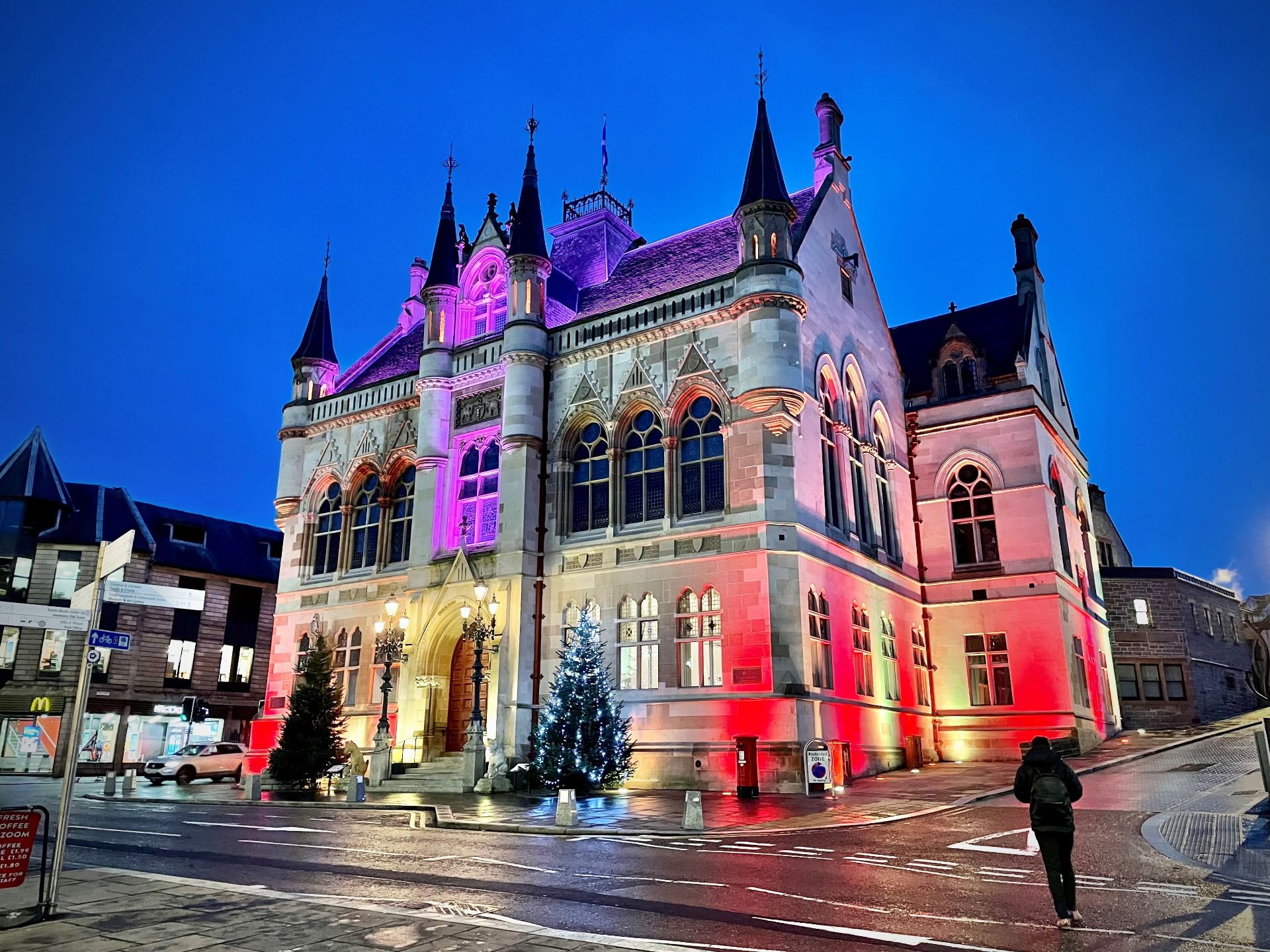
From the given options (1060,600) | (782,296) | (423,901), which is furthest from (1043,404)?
(423,901)

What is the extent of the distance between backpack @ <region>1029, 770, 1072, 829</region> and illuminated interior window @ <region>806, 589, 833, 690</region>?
51.1 ft

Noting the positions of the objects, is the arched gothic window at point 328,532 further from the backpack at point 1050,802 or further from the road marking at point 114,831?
the backpack at point 1050,802

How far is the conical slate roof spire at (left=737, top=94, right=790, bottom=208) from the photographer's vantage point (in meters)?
27.4

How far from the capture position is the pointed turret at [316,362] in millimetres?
38531

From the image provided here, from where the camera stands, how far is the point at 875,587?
2964cm

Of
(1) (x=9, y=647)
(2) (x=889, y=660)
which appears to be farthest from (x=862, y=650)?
(1) (x=9, y=647)

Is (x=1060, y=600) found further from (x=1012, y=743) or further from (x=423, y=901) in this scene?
(x=423, y=901)

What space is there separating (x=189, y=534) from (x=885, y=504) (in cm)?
4071

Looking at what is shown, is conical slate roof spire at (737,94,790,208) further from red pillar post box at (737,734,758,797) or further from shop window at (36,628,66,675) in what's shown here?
shop window at (36,628,66,675)

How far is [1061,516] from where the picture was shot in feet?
113

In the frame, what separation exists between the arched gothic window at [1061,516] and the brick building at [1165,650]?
1031 centimetres

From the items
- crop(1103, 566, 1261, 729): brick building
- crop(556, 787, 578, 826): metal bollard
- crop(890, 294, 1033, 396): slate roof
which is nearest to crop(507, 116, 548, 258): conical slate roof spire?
crop(890, 294, 1033, 396): slate roof

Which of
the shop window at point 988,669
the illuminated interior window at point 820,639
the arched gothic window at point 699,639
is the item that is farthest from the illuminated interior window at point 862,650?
the shop window at point 988,669

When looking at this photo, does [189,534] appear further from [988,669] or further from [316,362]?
[988,669]
